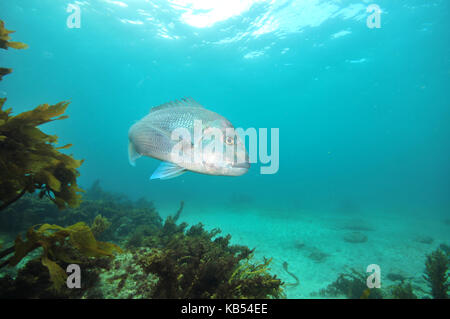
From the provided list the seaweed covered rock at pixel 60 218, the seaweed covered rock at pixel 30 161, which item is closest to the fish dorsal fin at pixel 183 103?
the seaweed covered rock at pixel 30 161

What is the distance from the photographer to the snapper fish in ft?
6.16

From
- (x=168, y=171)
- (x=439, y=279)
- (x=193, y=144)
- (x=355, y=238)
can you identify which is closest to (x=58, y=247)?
(x=168, y=171)

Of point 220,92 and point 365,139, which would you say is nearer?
point 220,92

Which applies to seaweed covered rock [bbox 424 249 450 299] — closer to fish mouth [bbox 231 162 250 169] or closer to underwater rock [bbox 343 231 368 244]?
fish mouth [bbox 231 162 250 169]

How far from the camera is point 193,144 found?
1.92 m

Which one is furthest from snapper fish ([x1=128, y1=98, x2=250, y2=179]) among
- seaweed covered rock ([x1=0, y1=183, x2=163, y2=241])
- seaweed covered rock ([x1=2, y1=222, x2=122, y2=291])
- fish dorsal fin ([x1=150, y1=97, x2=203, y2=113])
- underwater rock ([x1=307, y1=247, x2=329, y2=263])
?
underwater rock ([x1=307, y1=247, x2=329, y2=263])

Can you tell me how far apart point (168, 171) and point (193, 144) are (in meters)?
0.42

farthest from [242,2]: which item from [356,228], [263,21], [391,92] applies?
[391,92]

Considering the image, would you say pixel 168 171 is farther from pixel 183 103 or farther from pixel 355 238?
pixel 355 238

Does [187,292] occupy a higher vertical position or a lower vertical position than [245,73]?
lower

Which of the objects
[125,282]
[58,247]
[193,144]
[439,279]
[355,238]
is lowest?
[355,238]
